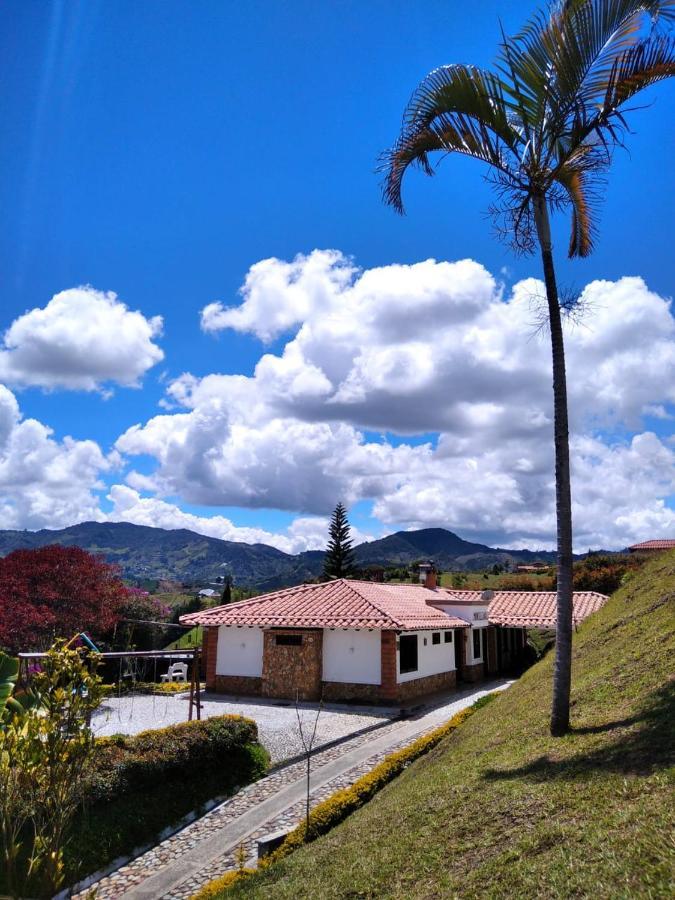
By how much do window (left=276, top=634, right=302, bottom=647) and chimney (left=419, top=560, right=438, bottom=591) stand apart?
40.9 feet

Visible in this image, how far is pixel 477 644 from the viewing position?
28.7 m

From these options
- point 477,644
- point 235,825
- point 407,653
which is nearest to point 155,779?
point 235,825

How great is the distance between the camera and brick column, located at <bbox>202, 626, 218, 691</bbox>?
23.7 m

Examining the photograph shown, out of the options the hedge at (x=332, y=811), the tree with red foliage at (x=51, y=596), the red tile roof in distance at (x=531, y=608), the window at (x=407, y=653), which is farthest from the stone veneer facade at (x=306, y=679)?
the hedge at (x=332, y=811)

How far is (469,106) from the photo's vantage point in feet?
26.7

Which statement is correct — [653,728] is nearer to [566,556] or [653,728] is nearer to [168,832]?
[566,556]

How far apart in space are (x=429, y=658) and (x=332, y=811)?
1465 cm

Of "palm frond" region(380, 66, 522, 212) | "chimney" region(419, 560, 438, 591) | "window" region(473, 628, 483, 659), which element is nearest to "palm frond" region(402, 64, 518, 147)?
"palm frond" region(380, 66, 522, 212)

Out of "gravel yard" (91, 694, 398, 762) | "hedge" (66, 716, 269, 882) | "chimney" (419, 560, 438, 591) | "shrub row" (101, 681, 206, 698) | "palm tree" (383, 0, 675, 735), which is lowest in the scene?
→ "shrub row" (101, 681, 206, 698)

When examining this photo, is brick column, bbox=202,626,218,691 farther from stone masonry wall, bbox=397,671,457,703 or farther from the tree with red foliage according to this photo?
stone masonry wall, bbox=397,671,457,703

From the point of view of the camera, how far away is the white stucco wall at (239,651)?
75.6 feet

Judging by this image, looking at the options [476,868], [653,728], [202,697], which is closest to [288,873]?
[476,868]

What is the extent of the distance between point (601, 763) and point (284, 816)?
263 inches

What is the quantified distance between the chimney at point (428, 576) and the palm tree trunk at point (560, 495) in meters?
25.5
